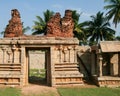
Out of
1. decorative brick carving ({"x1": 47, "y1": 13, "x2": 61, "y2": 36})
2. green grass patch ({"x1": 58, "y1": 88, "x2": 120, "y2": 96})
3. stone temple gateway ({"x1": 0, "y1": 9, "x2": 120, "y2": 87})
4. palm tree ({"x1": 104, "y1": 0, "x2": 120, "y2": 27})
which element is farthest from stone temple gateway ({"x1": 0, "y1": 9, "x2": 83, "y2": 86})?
palm tree ({"x1": 104, "y1": 0, "x2": 120, "y2": 27})

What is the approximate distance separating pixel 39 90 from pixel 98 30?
2499cm

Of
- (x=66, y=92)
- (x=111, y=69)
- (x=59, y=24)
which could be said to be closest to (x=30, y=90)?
(x=66, y=92)

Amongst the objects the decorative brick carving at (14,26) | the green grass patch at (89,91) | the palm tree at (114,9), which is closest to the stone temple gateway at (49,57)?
the decorative brick carving at (14,26)

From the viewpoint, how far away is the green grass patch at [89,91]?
51.5 feet

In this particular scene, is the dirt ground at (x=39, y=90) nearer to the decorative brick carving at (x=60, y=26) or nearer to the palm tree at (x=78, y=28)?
the decorative brick carving at (x=60, y=26)

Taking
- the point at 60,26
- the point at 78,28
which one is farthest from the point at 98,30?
the point at 60,26

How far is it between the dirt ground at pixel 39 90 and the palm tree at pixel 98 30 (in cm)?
2348

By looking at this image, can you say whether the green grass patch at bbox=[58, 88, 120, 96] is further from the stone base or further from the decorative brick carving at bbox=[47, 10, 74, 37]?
the decorative brick carving at bbox=[47, 10, 74, 37]

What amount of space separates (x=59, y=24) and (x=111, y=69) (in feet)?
16.1

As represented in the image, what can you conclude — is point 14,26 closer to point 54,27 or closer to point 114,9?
point 54,27

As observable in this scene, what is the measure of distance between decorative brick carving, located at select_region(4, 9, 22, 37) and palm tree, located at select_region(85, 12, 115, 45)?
21.4 m

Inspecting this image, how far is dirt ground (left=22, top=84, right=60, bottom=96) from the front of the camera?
16.0 metres

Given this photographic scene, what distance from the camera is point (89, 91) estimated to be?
54.2 ft

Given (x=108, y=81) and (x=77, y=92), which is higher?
(x=108, y=81)
